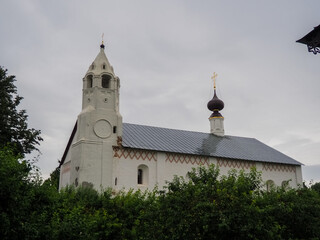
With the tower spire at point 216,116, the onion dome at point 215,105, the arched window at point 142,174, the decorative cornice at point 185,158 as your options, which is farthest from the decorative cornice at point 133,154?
the onion dome at point 215,105

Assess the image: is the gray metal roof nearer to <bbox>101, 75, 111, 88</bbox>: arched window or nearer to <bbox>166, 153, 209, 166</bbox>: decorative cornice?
<bbox>166, 153, 209, 166</bbox>: decorative cornice

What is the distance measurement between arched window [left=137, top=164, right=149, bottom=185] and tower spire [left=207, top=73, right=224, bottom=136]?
13.7 meters

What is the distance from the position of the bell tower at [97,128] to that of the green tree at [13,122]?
405 centimetres

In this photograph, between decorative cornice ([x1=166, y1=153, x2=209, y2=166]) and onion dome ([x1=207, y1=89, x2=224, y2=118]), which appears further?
onion dome ([x1=207, y1=89, x2=224, y2=118])

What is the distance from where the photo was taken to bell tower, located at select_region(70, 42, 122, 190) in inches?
1086

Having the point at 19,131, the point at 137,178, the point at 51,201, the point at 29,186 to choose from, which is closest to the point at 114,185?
the point at 137,178

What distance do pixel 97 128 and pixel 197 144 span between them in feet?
34.4

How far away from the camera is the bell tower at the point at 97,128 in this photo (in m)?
27.6

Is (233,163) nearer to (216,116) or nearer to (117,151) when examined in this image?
(216,116)

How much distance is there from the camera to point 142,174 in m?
29.9

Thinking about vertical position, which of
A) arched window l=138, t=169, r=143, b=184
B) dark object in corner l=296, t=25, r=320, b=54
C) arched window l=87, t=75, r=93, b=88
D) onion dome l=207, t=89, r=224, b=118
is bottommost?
arched window l=138, t=169, r=143, b=184

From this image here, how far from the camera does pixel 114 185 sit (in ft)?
91.6

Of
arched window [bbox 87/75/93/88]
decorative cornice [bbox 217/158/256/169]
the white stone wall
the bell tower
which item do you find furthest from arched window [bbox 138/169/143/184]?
arched window [bbox 87/75/93/88]

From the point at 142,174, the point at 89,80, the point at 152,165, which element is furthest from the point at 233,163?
the point at 89,80
